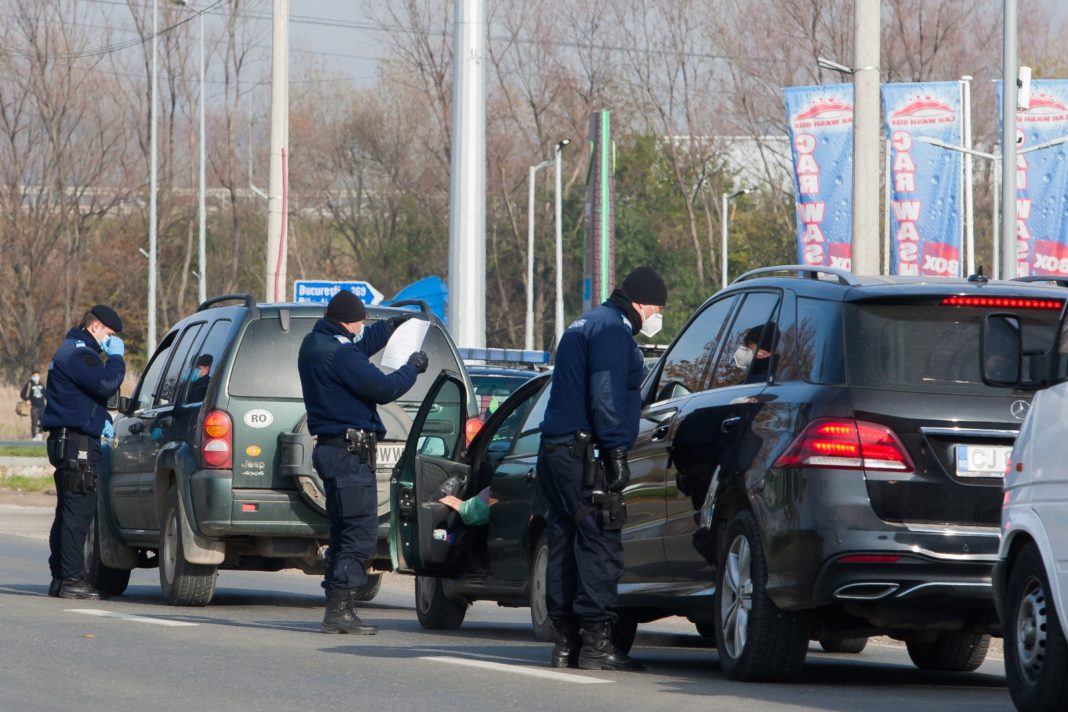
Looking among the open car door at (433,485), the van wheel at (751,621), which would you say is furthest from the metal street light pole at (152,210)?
the van wheel at (751,621)

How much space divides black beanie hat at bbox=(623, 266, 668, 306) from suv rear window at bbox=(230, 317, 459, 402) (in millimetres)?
3419

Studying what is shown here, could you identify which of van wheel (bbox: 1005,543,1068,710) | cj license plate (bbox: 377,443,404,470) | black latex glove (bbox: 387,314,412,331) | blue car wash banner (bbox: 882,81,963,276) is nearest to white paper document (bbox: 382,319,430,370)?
black latex glove (bbox: 387,314,412,331)

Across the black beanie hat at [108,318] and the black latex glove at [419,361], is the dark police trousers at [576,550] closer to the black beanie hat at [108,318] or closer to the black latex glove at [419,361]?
the black latex glove at [419,361]

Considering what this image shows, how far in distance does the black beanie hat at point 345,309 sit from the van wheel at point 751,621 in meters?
3.14

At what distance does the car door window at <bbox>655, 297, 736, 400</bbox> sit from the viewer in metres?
9.34

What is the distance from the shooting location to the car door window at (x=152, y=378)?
45.3 feet

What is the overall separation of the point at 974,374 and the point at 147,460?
22.7 ft

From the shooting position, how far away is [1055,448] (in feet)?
22.9

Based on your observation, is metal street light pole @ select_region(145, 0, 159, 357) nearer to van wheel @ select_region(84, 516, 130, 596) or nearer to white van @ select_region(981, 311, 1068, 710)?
van wheel @ select_region(84, 516, 130, 596)

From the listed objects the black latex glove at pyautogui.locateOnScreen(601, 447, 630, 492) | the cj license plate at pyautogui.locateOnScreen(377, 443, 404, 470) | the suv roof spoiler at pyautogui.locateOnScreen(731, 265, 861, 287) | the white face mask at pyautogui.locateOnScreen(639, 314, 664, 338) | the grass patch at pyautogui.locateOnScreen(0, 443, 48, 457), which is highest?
the suv roof spoiler at pyautogui.locateOnScreen(731, 265, 861, 287)

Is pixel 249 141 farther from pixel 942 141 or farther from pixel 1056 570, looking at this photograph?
pixel 1056 570

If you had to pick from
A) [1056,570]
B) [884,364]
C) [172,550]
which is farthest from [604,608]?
[172,550]

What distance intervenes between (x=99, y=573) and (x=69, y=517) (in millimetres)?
635

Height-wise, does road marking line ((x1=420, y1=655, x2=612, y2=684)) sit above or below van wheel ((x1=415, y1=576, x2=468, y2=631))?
above
